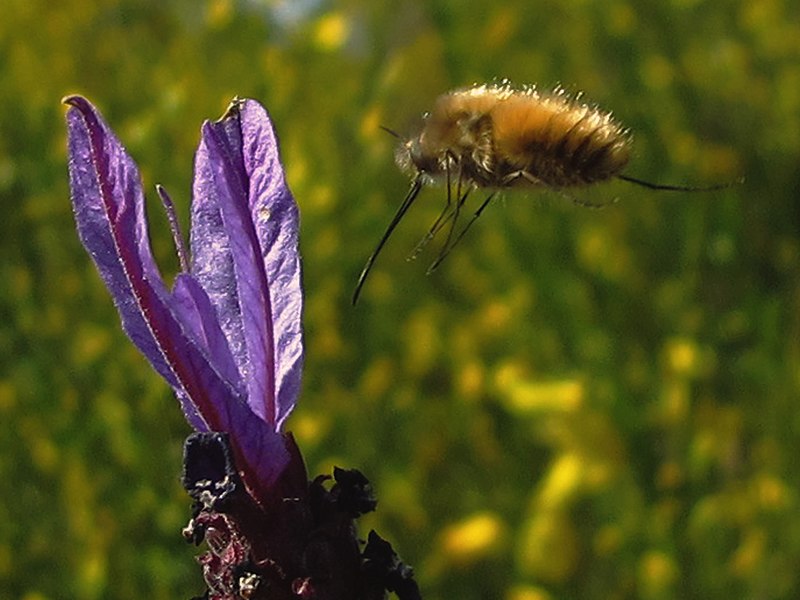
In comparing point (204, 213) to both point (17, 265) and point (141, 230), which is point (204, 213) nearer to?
point (141, 230)

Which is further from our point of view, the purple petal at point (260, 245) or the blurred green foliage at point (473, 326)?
the blurred green foliage at point (473, 326)

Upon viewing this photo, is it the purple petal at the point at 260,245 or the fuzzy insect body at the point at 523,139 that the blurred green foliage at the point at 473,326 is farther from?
the purple petal at the point at 260,245

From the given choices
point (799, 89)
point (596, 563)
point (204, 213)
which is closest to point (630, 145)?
point (204, 213)

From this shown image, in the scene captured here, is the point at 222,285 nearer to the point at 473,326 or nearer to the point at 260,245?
the point at 260,245

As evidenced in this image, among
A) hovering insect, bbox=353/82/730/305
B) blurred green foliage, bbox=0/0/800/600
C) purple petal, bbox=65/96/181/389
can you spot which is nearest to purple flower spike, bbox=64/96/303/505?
purple petal, bbox=65/96/181/389

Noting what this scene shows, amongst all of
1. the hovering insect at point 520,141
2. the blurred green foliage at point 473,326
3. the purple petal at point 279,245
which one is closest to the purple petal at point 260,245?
the purple petal at point 279,245

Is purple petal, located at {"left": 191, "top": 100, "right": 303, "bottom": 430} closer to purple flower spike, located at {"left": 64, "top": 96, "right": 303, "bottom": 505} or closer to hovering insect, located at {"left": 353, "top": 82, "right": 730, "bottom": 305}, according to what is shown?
purple flower spike, located at {"left": 64, "top": 96, "right": 303, "bottom": 505}

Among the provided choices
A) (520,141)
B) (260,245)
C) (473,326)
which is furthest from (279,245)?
(473,326)
